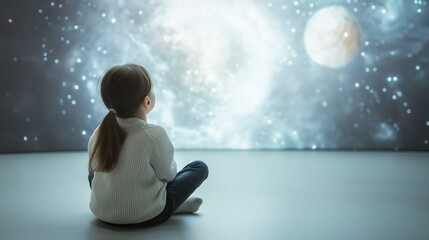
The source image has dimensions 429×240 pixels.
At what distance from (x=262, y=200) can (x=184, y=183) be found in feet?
1.74

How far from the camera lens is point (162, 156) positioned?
70.7 inches

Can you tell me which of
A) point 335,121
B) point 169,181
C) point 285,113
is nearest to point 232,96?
point 285,113

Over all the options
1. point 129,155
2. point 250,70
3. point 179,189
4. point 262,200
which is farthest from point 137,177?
point 250,70

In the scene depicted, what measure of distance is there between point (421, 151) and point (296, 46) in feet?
3.68

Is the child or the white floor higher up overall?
the child

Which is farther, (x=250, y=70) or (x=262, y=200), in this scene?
(x=250, y=70)

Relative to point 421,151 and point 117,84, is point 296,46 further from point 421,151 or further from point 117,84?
point 117,84

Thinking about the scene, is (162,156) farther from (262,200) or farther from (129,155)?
(262,200)

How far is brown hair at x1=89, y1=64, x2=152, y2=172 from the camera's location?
1.77 metres

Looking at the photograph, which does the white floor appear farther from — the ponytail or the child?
the ponytail

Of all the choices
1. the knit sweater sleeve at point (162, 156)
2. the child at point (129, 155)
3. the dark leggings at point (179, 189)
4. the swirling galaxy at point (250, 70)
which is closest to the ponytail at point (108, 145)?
the child at point (129, 155)

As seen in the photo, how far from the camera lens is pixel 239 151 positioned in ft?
13.9

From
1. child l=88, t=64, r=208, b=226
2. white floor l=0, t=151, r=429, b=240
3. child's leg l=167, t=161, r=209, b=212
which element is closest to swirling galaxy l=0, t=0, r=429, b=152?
white floor l=0, t=151, r=429, b=240

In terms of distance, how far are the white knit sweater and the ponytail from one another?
0.08 feet
